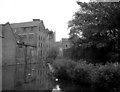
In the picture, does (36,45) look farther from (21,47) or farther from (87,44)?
(87,44)

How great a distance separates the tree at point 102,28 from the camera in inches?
539

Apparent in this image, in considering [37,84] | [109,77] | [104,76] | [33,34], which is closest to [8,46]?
[33,34]

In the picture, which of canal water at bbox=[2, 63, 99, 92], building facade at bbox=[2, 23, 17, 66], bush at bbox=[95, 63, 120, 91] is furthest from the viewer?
building facade at bbox=[2, 23, 17, 66]

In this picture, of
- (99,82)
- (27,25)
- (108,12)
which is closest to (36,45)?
(27,25)

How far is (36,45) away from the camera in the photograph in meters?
48.1

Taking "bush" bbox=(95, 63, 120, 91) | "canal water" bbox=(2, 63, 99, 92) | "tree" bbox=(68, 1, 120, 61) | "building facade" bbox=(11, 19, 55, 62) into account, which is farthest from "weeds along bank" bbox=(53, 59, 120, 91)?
"building facade" bbox=(11, 19, 55, 62)

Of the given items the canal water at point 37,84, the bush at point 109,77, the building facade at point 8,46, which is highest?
the building facade at point 8,46

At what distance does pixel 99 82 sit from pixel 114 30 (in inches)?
259

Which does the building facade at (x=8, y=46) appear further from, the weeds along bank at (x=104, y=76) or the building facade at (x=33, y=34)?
the weeds along bank at (x=104, y=76)

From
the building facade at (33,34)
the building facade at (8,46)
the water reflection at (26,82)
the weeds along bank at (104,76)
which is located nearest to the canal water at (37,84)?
the water reflection at (26,82)

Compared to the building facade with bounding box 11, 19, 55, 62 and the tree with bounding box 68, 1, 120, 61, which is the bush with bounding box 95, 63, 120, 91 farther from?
the building facade with bounding box 11, 19, 55, 62

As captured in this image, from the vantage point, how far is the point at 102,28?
47.6ft

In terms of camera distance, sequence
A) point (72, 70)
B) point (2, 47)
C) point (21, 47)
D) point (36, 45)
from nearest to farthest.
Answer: point (72, 70) < point (2, 47) < point (21, 47) < point (36, 45)

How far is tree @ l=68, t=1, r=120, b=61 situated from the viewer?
13.7m
